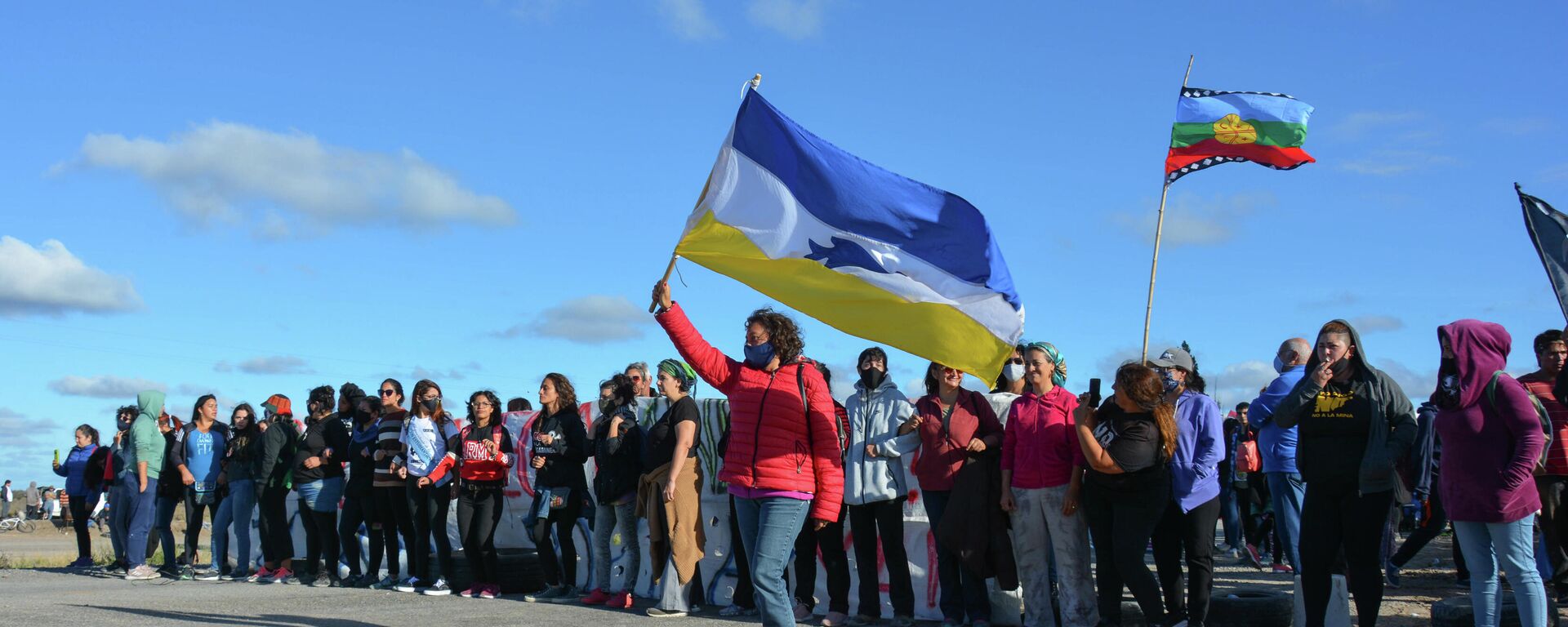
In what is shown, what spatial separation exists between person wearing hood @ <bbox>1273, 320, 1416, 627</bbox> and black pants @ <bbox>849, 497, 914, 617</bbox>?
113 inches

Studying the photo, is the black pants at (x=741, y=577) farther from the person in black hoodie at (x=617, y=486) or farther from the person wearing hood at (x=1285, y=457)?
the person wearing hood at (x=1285, y=457)

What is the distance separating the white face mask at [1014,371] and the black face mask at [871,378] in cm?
89

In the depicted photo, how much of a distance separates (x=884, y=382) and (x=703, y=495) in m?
2.23

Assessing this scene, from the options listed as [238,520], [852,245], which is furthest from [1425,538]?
[238,520]

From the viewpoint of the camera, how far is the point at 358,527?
13.2 meters

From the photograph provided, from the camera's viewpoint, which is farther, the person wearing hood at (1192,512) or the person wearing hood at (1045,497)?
the person wearing hood at (1045,497)

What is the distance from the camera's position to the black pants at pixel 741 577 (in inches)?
400

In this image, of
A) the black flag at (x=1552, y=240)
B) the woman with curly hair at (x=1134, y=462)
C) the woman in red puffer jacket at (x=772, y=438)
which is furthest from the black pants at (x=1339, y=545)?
the woman in red puffer jacket at (x=772, y=438)

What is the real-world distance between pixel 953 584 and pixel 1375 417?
3.12m

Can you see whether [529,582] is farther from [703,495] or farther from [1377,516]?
[1377,516]

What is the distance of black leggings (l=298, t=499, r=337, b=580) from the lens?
1313 centimetres

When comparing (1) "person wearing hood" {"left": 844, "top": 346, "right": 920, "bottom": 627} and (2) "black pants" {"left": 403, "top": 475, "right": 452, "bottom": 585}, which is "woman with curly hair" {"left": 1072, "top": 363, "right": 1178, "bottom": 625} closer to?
(1) "person wearing hood" {"left": 844, "top": 346, "right": 920, "bottom": 627}

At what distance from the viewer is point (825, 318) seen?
25.0 feet

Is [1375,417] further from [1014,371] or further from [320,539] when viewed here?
[320,539]
